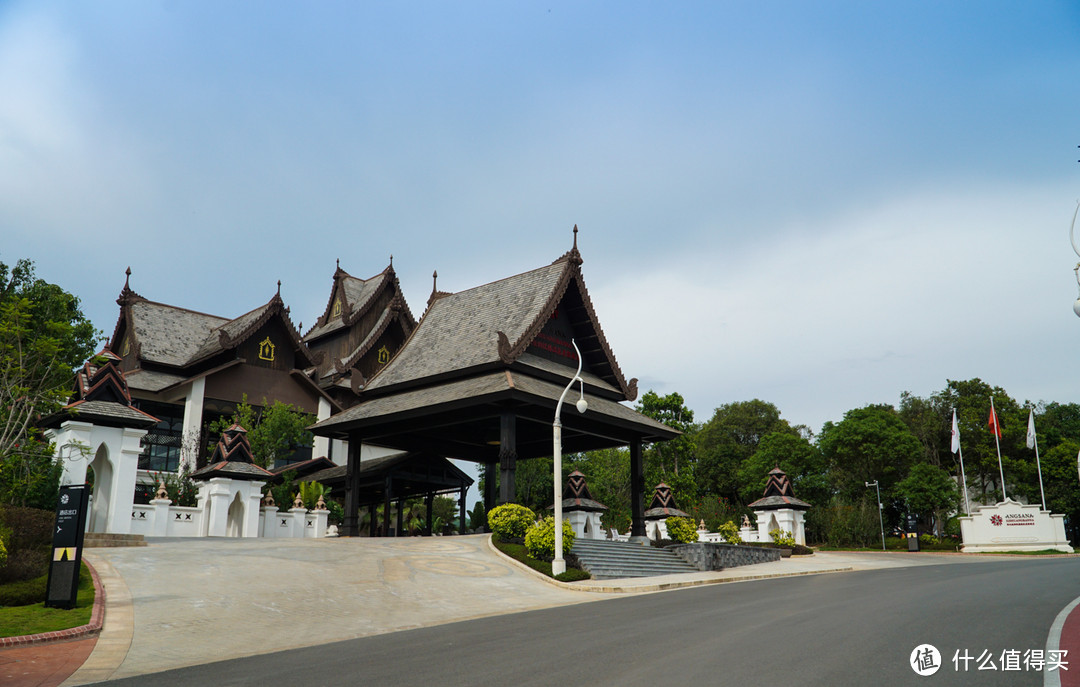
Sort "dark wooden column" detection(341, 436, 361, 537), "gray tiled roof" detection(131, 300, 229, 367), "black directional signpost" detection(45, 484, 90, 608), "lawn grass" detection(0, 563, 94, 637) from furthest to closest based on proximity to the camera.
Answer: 1. "gray tiled roof" detection(131, 300, 229, 367)
2. "dark wooden column" detection(341, 436, 361, 537)
3. "black directional signpost" detection(45, 484, 90, 608)
4. "lawn grass" detection(0, 563, 94, 637)

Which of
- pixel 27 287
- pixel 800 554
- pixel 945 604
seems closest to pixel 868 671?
Result: pixel 945 604

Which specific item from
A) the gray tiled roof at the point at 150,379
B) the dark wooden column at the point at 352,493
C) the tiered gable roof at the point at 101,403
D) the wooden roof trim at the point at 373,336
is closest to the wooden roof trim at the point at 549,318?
the dark wooden column at the point at 352,493

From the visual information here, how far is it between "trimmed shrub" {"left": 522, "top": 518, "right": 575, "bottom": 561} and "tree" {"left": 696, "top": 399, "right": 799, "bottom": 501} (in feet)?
181

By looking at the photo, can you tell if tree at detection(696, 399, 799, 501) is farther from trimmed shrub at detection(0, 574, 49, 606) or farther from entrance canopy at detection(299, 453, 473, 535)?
trimmed shrub at detection(0, 574, 49, 606)

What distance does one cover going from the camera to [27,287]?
33688 mm

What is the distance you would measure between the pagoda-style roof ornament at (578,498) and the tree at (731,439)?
34.1 meters

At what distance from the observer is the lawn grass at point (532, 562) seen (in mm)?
20062

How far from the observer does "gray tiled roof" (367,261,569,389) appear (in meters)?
28.5

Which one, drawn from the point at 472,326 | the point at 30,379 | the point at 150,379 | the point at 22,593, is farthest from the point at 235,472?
the point at 150,379

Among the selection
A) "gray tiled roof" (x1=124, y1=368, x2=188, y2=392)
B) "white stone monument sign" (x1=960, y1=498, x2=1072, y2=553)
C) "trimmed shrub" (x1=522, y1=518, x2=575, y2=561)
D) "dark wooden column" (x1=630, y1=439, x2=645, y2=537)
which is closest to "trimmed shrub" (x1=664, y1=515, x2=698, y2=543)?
"dark wooden column" (x1=630, y1=439, x2=645, y2=537)

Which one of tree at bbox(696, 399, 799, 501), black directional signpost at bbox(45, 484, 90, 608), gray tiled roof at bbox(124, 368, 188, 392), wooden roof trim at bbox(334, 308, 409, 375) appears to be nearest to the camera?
black directional signpost at bbox(45, 484, 90, 608)

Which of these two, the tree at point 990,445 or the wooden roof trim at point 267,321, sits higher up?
the wooden roof trim at point 267,321

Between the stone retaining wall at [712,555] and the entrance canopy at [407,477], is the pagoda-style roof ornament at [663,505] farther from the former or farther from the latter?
the stone retaining wall at [712,555]

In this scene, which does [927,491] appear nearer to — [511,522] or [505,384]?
[505,384]
